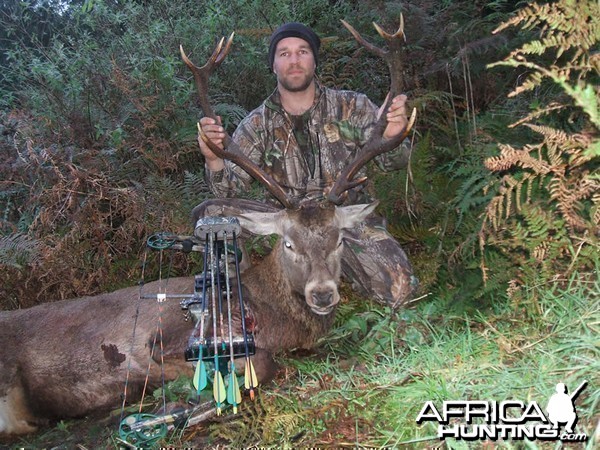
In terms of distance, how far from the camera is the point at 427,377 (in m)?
3.15

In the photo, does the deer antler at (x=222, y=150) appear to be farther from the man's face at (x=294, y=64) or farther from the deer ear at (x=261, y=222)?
the man's face at (x=294, y=64)

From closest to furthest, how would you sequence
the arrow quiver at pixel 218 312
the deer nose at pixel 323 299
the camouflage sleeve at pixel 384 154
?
the arrow quiver at pixel 218 312 < the deer nose at pixel 323 299 < the camouflage sleeve at pixel 384 154

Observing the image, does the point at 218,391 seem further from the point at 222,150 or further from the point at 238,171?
the point at 238,171

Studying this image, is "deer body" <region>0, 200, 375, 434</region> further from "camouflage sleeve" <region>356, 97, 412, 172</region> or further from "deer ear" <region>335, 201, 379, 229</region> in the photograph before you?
"camouflage sleeve" <region>356, 97, 412, 172</region>

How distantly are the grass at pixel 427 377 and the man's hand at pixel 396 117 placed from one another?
64.1 inches

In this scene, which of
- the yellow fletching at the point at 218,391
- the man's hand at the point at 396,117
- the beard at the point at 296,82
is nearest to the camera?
the yellow fletching at the point at 218,391

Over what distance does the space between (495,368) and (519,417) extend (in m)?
0.48

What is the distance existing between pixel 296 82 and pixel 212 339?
9.41 feet

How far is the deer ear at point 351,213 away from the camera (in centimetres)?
499

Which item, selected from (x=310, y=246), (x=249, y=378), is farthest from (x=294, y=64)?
(x=249, y=378)

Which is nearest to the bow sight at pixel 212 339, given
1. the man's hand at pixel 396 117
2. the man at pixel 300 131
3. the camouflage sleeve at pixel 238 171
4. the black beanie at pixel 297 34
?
the camouflage sleeve at pixel 238 171

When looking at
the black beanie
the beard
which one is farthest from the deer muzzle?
the black beanie

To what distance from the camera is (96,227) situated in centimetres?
628

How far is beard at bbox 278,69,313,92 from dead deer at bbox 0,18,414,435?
0.98 m
